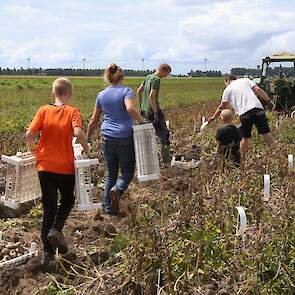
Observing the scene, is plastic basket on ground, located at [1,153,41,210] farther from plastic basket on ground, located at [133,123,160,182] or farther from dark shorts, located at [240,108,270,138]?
dark shorts, located at [240,108,270,138]

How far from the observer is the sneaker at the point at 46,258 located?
4.33 metres

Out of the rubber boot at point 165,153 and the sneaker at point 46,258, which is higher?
the rubber boot at point 165,153

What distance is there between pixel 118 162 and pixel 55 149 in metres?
1.44

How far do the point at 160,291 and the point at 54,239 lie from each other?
3.70ft

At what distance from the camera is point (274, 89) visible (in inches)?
600

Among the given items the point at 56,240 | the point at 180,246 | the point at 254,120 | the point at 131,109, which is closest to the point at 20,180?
the point at 56,240

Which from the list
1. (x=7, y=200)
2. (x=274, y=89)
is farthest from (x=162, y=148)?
(x=274, y=89)

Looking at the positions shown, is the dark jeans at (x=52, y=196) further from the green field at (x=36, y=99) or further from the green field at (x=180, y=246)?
the green field at (x=36, y=99)

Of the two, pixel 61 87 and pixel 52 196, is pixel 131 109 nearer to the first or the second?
pixel 61 87

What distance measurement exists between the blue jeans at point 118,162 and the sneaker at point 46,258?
4.14 feet

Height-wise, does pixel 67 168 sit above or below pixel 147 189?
above

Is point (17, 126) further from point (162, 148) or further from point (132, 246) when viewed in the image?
point (132, 246)

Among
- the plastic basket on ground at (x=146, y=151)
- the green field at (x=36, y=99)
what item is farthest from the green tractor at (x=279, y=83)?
the plastic basket on ground at (x=146, y=151)

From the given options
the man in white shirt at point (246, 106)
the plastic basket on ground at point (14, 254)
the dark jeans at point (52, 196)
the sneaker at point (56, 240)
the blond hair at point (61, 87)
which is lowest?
the plastic basket on ground at point (14, 254)
